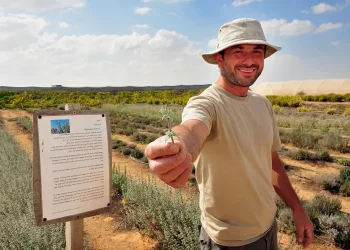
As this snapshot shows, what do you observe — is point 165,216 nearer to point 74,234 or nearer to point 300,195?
point 74,234

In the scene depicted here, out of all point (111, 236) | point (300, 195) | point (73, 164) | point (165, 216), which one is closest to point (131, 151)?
point (300, 195)

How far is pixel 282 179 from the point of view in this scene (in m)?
2.51

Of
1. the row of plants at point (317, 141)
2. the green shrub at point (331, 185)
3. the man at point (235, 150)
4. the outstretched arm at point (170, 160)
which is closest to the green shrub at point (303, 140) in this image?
the row of plants at point (317, 141)

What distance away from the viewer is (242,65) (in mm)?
1907

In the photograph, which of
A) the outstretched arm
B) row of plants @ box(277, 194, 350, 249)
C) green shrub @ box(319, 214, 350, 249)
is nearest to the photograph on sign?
the outstretched arm

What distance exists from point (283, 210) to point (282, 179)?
2.92 metres

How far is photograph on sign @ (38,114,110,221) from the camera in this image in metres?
2.49

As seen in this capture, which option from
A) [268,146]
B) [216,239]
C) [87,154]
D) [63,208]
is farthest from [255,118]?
[63,208]

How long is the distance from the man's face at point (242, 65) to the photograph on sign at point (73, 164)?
1.27m

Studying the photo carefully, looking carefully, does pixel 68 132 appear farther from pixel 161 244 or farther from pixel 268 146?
pixel 161 244

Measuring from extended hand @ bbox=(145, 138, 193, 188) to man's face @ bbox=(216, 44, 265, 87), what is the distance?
984 mm

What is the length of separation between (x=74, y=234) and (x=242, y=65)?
6.47 feet

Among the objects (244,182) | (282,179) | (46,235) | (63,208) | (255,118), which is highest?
(255,118)

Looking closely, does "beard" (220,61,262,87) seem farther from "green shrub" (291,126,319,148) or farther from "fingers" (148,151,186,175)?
"green shrub" (291,126,319,148)
